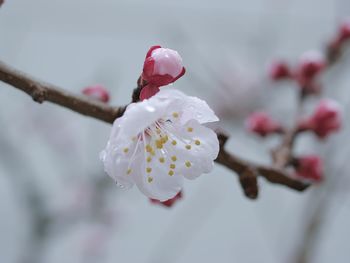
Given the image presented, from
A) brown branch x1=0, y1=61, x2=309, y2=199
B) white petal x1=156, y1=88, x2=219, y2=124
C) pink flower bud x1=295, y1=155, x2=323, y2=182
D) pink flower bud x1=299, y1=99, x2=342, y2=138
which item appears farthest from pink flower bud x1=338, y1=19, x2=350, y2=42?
white petal x1=156, y1=88, x2=219, y2=124

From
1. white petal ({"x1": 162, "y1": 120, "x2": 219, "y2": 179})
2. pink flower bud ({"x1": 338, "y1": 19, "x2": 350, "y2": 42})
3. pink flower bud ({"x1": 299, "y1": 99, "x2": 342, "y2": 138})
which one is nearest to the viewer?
white petal ({"x1": 162, "y1": 120, "x2": 219, "y2": 179})

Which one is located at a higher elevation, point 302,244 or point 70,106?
point 70,106

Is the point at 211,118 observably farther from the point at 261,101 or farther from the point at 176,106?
the point at 261,101

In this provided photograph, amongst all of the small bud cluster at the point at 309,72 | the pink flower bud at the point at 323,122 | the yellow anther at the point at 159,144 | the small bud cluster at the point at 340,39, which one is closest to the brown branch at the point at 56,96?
the yellow anther at the point at 159,144

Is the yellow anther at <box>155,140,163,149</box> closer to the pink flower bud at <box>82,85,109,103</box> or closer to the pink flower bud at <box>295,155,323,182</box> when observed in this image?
the pink flower bud at <box>82,85,109,103</box>

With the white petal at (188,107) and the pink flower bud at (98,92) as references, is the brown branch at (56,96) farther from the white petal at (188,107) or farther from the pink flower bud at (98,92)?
the pink flower bud at (98,92)

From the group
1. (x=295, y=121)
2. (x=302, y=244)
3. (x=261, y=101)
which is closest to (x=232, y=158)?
(x=295, y=121)
